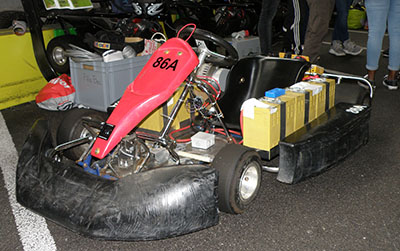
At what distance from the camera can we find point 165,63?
1.83 m

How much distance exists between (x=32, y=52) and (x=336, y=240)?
2.88 m

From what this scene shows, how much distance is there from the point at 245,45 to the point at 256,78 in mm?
1899

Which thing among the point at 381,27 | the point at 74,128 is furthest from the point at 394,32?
the point at 74,128

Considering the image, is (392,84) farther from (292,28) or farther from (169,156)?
(169,156)

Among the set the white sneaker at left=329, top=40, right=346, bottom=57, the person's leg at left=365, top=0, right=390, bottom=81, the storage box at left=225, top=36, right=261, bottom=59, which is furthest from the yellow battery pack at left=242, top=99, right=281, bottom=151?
the white sneaker at left=329, top=40, right=346, bottom=57

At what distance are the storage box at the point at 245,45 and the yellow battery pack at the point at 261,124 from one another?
215cm

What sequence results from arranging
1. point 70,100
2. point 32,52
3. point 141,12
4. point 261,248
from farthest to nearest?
1. point 141,12
2. point 32,52
3. point 70,100
4. point 261,248

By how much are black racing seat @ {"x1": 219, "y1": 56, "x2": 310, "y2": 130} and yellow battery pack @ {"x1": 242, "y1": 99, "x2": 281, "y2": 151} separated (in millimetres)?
329

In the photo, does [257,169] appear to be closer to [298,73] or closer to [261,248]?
[261,248]

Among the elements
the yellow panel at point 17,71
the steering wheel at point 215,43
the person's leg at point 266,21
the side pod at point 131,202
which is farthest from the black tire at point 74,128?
the person's leg at point 266,21

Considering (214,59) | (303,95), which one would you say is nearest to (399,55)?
(303,95)

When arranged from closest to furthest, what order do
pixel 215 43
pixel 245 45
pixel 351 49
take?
1. pixel 215 43
2. pixel 245 45
3. pixel 351 49

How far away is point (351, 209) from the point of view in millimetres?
1803

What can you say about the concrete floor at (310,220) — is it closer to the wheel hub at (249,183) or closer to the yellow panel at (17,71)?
the wheel hub at (249,183)
